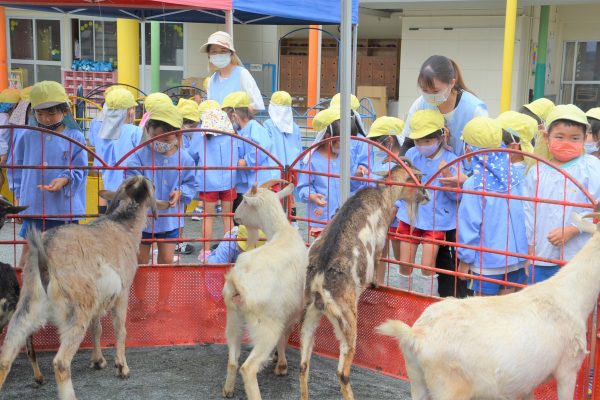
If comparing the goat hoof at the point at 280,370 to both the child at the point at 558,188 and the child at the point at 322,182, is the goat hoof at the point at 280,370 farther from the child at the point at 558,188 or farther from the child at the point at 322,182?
the child at the point at 558,188

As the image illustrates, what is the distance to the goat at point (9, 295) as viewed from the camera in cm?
447

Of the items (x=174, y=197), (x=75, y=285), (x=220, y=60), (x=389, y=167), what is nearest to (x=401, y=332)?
(x=389, y=167)

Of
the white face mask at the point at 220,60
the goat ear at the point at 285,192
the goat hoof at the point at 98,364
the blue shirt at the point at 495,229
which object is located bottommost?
the goat hoof at the point at 98,364

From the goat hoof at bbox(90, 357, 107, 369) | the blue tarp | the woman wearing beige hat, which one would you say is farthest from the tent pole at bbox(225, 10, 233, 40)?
the goat hoof at bbox(90, 357, 107, 369)

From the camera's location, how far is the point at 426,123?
5305mm

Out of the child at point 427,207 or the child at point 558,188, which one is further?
the child at point 427,207

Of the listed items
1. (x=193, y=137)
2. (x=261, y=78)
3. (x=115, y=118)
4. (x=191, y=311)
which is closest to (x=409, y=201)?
(x=191, y=311)

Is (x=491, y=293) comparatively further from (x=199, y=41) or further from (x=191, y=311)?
(x=199, y=41)

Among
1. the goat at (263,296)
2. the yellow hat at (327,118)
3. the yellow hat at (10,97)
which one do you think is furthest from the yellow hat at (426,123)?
the yellow hat at (10,97)

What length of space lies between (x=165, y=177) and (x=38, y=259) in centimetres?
152

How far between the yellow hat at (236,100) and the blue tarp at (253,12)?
0.81 m

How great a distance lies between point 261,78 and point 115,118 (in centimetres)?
1202

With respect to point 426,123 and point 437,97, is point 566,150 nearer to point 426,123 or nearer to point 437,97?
point 426,123

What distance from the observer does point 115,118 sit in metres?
7.82
